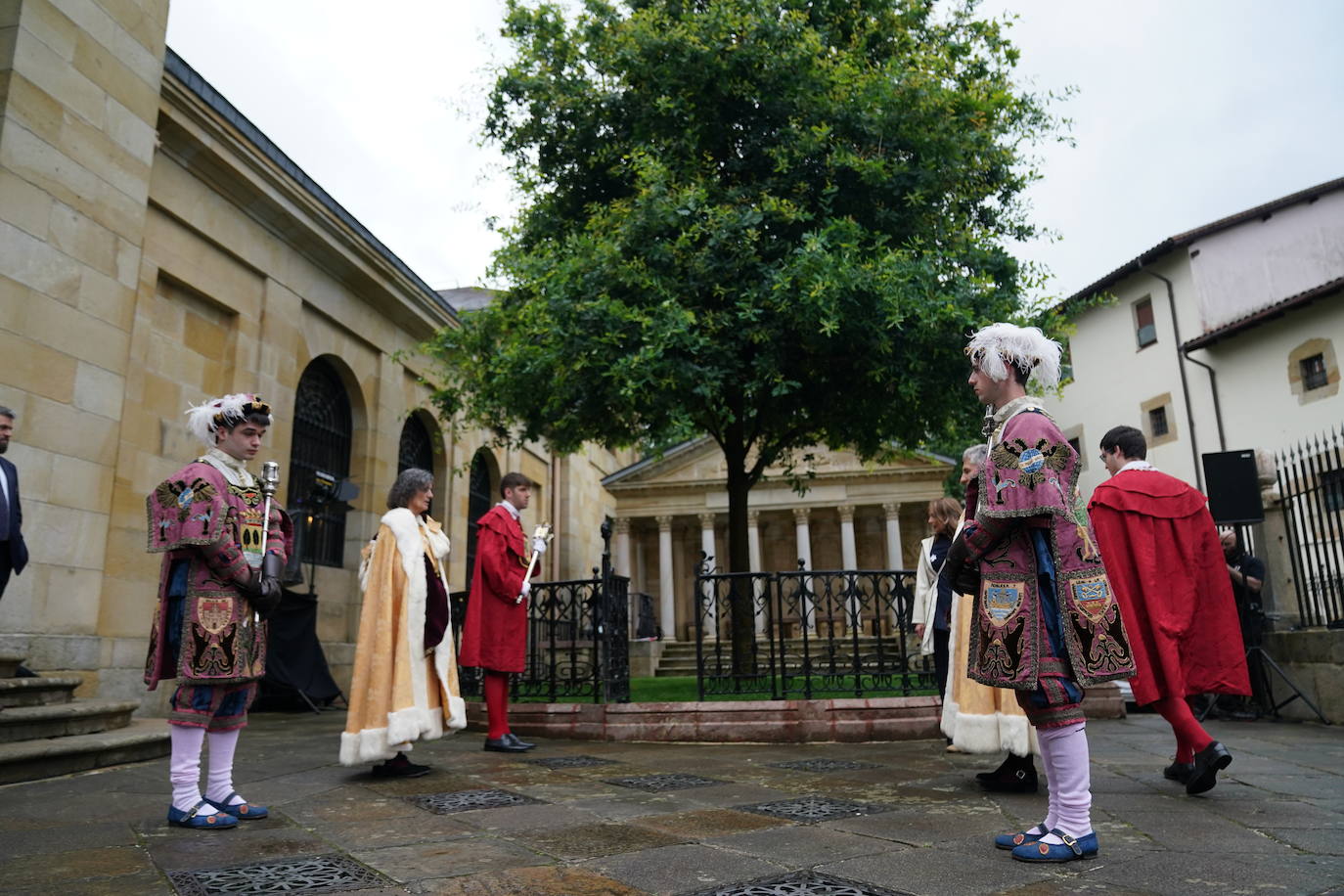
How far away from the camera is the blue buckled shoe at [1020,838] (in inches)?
135

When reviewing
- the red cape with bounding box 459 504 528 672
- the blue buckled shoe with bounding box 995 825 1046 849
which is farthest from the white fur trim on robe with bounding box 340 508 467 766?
the blue buckled shoe with bounding box 995 825 1046 849

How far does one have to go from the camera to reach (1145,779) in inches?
211

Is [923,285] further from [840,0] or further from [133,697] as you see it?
[133,697]

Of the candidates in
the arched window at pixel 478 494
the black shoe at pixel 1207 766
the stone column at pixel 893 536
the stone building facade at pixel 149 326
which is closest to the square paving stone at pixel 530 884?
the black shoe at pixel 1207 766

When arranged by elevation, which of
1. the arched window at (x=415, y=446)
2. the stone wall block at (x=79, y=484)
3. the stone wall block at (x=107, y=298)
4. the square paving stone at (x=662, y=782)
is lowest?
the square paving stone at (x=662, y=782)

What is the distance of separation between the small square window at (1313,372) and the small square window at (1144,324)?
215 inches

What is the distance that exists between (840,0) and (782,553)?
1088 inches

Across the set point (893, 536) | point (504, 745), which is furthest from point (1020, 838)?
point (893, 536)

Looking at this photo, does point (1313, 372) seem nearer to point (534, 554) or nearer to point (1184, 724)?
point (1184, 724)

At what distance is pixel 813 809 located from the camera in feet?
14.9

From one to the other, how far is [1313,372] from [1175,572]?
75.0 ft

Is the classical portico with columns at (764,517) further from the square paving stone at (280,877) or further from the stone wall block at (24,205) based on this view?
the square paving stone at (280,877)

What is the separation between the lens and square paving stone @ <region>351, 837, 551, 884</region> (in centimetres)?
334

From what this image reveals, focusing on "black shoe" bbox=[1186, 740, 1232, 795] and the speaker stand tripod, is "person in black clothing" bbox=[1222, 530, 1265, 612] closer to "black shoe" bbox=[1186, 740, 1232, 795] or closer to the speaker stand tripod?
the speaker stand tripod
